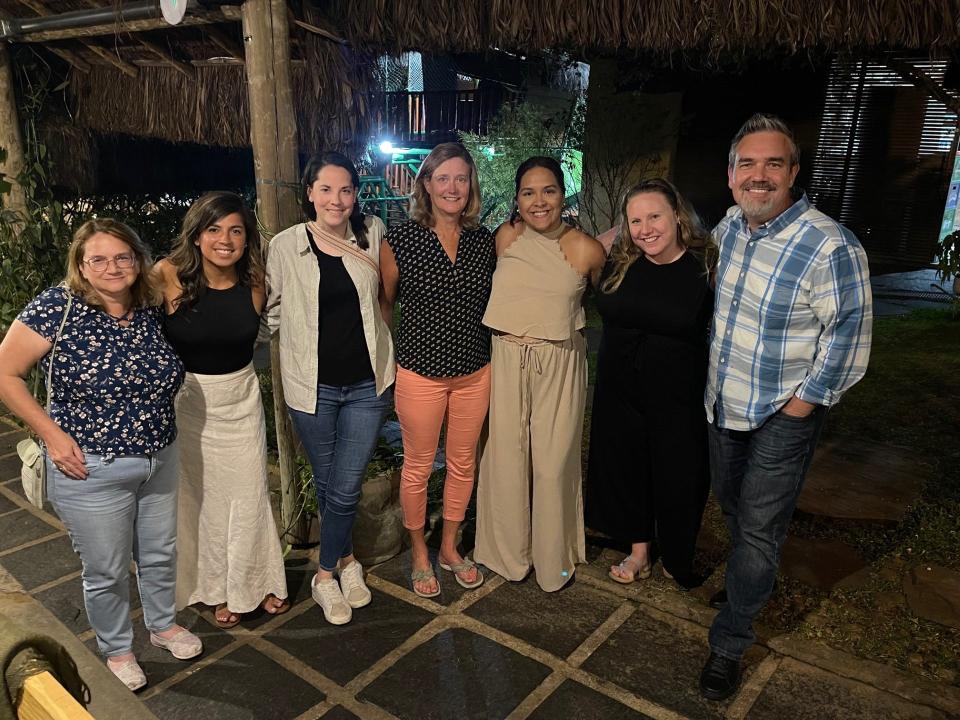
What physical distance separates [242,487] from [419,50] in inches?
86.9

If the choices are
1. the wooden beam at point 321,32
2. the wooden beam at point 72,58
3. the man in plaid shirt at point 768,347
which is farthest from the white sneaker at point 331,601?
the wooden beam at point 72,58

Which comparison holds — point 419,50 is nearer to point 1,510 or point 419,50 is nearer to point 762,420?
point 762,420

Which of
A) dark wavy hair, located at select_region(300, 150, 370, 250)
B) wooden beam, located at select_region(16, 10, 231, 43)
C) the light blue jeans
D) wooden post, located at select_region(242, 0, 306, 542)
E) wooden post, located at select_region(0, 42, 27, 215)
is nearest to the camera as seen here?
the light blue jeans

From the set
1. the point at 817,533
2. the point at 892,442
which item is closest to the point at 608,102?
the point at 892,442

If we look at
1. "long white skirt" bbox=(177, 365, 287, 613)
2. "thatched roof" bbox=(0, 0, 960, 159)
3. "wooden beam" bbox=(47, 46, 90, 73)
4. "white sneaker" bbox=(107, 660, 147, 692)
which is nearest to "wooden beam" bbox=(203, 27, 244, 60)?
"thatched roof" bbox=(0, 0, 960, 159)

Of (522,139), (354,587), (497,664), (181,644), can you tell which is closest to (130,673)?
(181,644)

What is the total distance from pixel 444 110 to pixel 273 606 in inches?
437

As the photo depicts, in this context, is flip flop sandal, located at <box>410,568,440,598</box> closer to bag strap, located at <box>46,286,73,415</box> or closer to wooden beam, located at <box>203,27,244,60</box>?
bag strap, located at <box>46,286,73,415</box>

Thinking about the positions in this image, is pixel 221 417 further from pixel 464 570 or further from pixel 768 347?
pixel 768 347

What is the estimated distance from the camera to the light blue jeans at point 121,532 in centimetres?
239

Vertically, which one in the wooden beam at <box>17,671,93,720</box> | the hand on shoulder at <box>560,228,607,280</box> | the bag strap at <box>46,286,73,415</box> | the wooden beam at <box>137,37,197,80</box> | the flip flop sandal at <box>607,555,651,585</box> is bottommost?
the flip flop sandal at <box>607,555,651,585</box>

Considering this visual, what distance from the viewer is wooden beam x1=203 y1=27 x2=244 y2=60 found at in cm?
347

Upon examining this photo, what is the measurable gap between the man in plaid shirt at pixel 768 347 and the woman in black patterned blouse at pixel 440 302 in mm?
982

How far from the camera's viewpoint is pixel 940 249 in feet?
26.4
